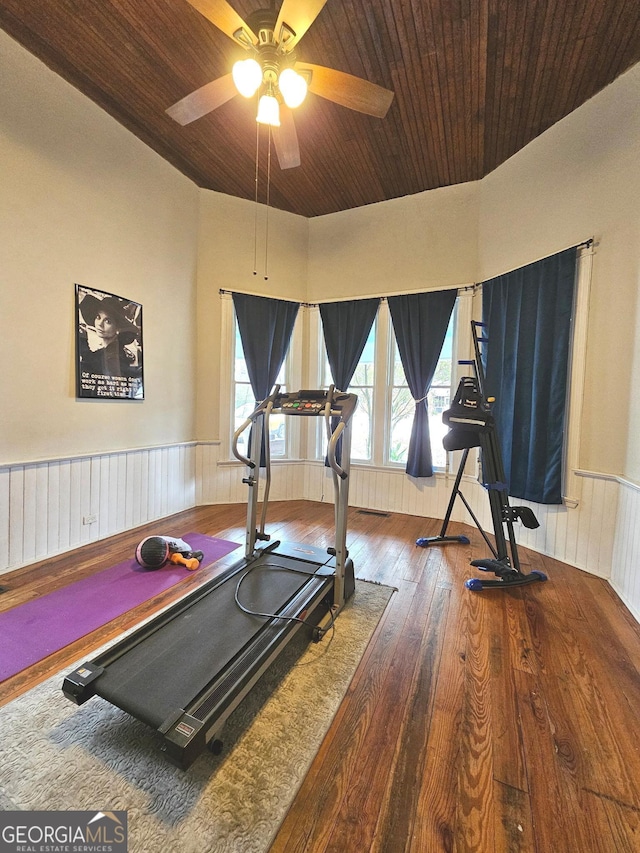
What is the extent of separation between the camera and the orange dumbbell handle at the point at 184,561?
116 inches

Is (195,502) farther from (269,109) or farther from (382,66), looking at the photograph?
(382,66)

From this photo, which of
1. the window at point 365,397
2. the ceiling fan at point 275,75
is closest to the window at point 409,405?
the window at point 365,397

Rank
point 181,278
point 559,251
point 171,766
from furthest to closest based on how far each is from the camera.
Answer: point 181,278 < point 559,251 < point 171,766

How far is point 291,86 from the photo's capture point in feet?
7.07

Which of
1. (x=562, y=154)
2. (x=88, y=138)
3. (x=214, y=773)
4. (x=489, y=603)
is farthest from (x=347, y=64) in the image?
(x=214, y=773)

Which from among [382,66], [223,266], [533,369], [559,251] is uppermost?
[382,66]

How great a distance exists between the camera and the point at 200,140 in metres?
3.57

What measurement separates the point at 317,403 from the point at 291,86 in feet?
6.34

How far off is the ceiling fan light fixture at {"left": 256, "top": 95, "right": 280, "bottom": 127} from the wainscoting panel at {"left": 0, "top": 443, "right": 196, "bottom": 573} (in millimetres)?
3064

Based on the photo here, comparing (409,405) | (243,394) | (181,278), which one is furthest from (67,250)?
(409,405)

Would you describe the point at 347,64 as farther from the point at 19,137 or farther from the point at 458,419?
the point at 458,419

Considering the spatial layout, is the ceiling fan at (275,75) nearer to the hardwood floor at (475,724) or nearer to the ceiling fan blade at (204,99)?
the ceiling fan blade at (204,99)

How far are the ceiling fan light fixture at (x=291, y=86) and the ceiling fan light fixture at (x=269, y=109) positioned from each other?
0.29ft

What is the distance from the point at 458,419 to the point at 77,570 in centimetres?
341
